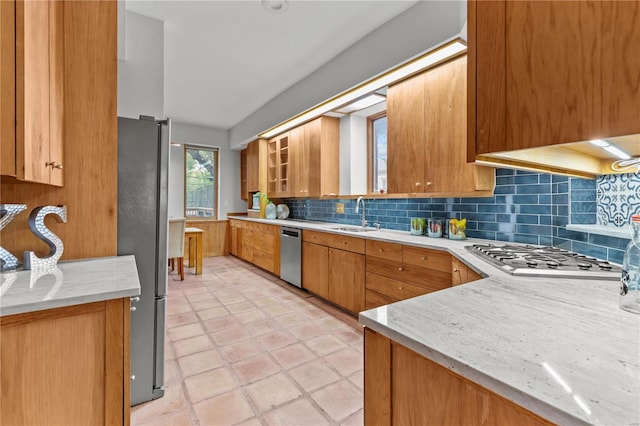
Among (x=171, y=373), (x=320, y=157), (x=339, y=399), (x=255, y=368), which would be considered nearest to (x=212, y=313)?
(x=171, y=373)

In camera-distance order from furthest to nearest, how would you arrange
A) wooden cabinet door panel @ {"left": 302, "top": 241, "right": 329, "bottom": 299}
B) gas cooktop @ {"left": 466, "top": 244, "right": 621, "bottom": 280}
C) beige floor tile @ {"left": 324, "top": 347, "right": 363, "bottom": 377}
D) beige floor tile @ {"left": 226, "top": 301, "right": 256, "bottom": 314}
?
wooden cabinet door panel @ {"left": 302, "top": 241, "right": 329, "bottom": 299} < beige floor tile @ {"left": 226, "top": 301, "right": 256, "bottom": 314} < beige floor tile @ {"left": 324, "top": 347, "right": 363, "bottom": 377} < gas cooktop @ {"left": 466, "top": 244, "right": 621, "bottom": 280}

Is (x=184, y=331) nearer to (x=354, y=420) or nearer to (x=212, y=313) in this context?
(x=212, y=313)

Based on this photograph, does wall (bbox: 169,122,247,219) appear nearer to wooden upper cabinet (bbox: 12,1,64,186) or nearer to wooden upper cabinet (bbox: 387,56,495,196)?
wooden upper cabinet (bbox: 387,56,495,196)

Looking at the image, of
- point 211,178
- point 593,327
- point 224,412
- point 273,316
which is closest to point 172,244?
point 273,316

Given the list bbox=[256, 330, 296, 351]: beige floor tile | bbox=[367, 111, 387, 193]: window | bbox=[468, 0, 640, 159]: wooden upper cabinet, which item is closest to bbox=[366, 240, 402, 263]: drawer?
bbox=[256, 330, 296, 351]: beige floor tile

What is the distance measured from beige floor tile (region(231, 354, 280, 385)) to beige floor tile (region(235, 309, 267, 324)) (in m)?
0.70

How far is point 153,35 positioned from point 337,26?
1737 millimetres

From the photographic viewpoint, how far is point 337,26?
2.74m

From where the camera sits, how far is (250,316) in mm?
3039

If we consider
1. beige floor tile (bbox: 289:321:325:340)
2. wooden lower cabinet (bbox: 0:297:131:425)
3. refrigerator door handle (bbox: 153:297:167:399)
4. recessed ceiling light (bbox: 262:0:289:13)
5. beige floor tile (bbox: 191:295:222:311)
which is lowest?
beige floor tile (bbox: 289:321:325:340)

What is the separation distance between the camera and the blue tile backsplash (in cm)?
149

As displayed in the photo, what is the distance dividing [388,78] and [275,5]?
3.90 ft

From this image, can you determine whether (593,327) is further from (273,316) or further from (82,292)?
(273,316)

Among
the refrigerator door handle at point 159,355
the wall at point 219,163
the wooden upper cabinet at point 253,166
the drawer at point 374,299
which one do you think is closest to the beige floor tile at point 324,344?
the drawer at point 374,299
